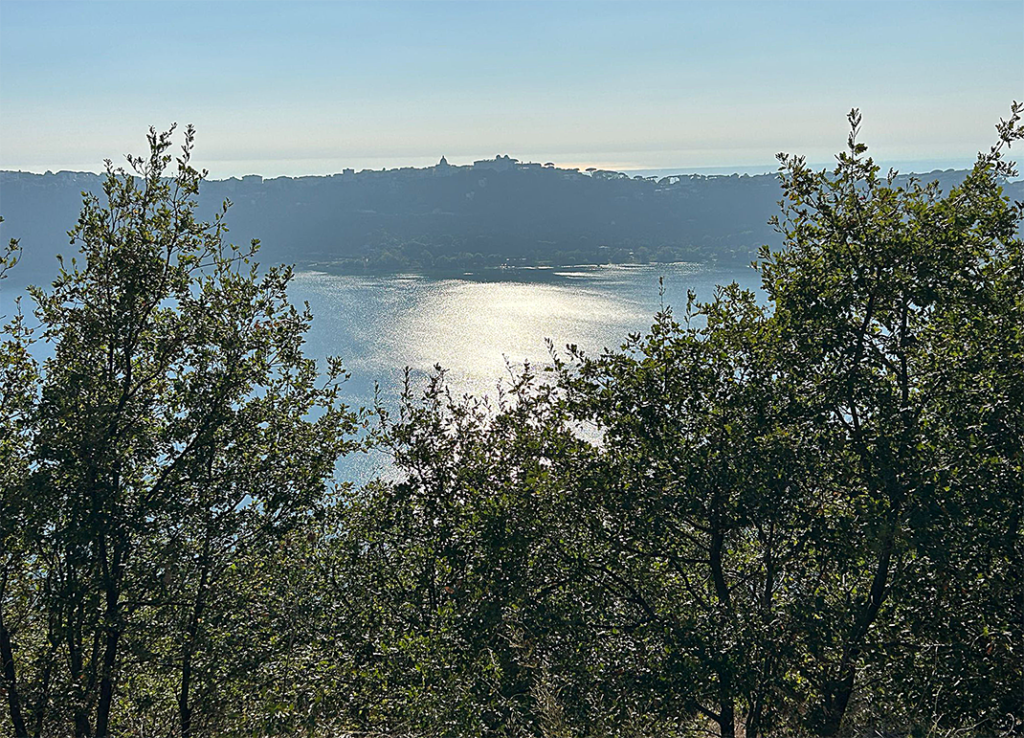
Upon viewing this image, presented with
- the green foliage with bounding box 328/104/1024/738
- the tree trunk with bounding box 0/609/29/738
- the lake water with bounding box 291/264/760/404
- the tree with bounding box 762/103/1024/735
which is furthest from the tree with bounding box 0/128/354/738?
the lake water with bounding box 291/264/760/404

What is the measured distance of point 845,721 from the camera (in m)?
7.93

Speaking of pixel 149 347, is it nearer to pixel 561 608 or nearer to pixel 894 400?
pixel 561 608

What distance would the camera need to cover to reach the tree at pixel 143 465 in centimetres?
845

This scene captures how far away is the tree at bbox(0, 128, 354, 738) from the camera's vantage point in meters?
8.45

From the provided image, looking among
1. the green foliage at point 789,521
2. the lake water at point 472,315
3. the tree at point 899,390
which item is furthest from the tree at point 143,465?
the lake water at point 472,315

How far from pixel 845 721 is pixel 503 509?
4.30m

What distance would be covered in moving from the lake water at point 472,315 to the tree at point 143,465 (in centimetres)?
4282

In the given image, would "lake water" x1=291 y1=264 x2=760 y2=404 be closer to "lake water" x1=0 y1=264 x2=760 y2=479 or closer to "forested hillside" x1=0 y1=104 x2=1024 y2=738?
"lake water" x1=0 y1=264 x2=760 y2=479

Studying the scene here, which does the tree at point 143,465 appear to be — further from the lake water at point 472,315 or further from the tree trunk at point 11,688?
the lake water at point 472,315

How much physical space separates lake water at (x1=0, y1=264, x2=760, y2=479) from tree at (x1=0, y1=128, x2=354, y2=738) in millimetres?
42818

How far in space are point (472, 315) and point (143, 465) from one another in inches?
4383

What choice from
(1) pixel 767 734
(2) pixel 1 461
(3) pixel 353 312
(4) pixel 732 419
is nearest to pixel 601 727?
(1) pixel 767 734

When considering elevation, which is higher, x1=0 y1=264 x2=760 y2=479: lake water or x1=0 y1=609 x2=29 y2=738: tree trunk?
x1=0 y1=609 x2=29 y2=738: tree trunk

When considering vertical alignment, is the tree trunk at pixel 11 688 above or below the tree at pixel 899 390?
below
